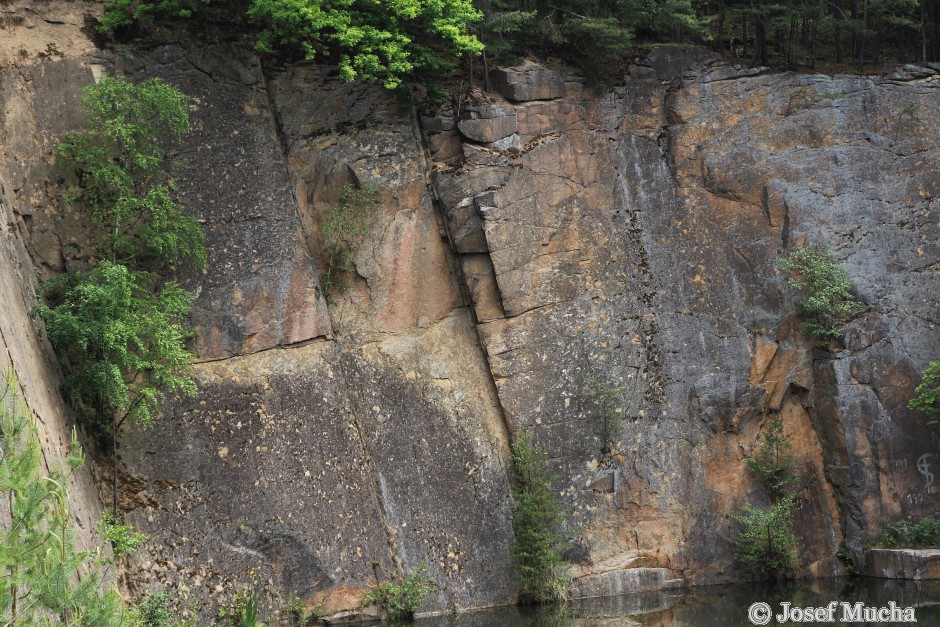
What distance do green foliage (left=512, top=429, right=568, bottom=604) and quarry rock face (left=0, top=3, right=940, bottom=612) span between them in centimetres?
31

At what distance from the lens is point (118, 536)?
14.0 m

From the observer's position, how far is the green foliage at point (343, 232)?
1797 cm

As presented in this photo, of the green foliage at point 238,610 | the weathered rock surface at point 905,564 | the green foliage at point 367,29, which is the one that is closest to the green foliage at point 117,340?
the green foliage at point 238,610

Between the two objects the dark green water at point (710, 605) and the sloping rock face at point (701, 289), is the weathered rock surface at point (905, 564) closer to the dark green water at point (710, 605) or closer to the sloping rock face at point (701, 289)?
the dark green water at point (710, 605)

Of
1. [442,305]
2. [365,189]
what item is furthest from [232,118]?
[442,305]

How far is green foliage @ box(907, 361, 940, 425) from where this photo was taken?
1823 centimetres

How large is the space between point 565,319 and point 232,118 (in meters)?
7.22

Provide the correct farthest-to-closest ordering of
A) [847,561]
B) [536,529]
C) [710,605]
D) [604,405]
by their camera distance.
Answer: [847,561]
[604,405]
[536,529]
[710,605]

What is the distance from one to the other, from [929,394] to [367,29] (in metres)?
12.5

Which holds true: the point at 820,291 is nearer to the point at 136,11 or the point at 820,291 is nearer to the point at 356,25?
the point at 356,25

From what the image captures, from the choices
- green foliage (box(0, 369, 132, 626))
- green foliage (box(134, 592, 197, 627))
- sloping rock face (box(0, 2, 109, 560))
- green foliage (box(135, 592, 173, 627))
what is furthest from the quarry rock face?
green foliage (box(0, 369, 132, 626))

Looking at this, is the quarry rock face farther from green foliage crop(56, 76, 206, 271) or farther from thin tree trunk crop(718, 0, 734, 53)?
thin tree trunk crop(718, 0, 734, 53)

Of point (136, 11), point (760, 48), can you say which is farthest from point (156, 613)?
point (760, 48)

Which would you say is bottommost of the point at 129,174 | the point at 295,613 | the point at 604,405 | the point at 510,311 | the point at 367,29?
the point at 295,613
